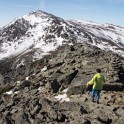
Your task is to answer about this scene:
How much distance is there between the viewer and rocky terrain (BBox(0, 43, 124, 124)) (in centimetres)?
2130

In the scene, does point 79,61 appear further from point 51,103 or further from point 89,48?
point 51,103

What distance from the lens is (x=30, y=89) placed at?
33.4 m

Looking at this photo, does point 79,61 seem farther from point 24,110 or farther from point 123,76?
point 24,110

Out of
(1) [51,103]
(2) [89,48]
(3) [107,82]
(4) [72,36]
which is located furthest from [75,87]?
(4) [72,36]

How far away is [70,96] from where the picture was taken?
27.6m

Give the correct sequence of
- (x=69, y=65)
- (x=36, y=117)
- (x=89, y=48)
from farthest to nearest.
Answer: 1. (x=89, y=48)
2. (x=69, y=65)
3. (x=36, y=117)

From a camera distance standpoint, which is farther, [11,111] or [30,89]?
[30,89]

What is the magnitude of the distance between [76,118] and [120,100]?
18.7 feet

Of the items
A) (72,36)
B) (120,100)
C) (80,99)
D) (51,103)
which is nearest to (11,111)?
(51,103)

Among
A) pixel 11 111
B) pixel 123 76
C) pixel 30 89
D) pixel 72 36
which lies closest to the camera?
pixel 11 111

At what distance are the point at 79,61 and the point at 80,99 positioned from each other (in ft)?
40.7

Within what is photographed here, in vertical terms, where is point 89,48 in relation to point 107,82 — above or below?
above

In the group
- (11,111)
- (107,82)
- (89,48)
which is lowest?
(11,111)

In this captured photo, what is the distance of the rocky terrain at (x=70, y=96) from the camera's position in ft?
69.9
